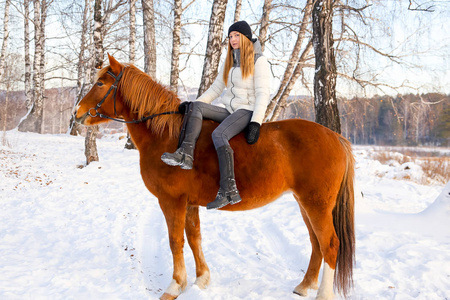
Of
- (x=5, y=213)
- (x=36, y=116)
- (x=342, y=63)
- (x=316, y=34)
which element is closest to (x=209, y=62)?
(x=316, y=34)

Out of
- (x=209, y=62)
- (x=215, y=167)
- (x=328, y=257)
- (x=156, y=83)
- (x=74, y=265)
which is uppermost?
(x=209, y=62)

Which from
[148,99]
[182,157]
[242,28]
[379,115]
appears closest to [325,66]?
[242,28]

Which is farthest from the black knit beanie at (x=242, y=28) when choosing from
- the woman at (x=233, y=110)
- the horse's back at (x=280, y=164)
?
the horse's back at (x=280, y=164)

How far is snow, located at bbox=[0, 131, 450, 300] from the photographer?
3.25m

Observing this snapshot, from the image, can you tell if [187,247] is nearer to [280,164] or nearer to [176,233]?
[176,233]

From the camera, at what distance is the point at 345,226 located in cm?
338

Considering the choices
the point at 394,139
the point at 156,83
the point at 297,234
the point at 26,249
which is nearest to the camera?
the point at 156,83

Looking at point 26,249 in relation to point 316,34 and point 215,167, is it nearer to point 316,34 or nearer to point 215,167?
point 215,167

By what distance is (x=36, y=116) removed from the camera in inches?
752

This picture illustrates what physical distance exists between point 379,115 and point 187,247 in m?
59.9

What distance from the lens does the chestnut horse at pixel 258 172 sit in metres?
3.18

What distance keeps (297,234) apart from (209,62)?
5.81 m

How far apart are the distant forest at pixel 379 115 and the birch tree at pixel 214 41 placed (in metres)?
3.28

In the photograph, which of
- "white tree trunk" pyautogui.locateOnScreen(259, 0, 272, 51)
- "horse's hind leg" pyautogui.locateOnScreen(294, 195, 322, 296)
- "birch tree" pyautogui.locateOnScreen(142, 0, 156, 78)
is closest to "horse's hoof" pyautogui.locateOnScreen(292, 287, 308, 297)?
"horse's hind leg" pyautogui.locateOnScreen(294, 195, 322, 296)
